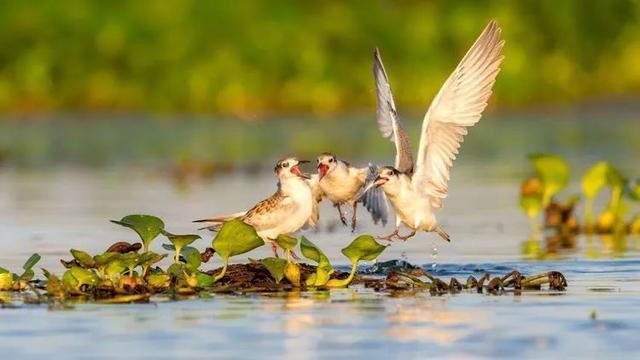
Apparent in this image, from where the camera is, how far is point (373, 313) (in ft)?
41.8

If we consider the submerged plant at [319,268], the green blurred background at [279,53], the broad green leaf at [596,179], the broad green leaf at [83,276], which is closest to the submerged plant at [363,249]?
the submerged plant at [319,268]

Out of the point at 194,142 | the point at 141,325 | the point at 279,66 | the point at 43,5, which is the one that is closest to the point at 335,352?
the point at 141,325

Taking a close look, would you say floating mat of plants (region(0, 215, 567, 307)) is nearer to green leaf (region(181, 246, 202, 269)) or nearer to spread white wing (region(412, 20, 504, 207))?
green leaf (region(181, 246, 202, 269))

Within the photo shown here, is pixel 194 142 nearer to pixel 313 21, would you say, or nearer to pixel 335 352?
pixel 313 21

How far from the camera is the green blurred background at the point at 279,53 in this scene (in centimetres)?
4575

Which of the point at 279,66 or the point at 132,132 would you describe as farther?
the point at 279,66

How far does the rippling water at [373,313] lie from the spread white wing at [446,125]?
0.72 meters

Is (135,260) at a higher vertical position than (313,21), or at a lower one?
lower

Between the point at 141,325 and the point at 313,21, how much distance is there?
118ft

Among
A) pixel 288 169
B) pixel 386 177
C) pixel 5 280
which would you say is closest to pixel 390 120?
pixel 386 177

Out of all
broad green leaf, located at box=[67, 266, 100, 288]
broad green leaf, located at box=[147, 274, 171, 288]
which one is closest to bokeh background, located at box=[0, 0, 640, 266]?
broad green leaf, located at box=[147, 274, 171, 288]

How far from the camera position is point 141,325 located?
12.3 m

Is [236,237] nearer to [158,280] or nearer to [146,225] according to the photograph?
[158,280]

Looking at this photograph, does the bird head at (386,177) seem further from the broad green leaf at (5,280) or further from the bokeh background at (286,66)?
the bokeh background at (286,66)
